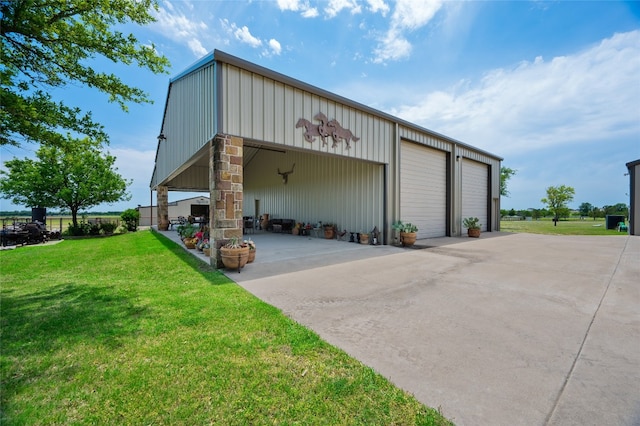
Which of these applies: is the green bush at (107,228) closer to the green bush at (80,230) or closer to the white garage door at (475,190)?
the green bush at (80,230)

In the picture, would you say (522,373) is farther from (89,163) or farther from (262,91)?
(89,163)

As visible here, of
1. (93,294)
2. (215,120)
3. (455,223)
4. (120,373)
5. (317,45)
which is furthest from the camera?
(455,223)

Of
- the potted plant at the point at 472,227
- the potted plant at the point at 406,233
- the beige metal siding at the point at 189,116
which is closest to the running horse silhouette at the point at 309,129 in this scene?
the beige metal siding at the point at 189,116

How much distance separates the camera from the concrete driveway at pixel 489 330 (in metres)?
1.71

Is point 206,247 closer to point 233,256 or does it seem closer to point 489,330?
point 233,256

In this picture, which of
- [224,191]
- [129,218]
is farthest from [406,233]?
[129,218]

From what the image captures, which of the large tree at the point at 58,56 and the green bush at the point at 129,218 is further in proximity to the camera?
the green bush at the point at 129,218

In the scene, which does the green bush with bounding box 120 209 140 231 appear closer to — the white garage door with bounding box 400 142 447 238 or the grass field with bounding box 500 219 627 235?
the white garage door with bounding box 400 142 447 238

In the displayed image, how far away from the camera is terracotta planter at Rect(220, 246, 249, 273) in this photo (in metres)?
5.31

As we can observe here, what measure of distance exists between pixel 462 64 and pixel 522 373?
10.8m

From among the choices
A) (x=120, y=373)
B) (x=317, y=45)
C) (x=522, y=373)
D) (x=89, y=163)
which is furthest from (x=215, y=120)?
(x=89, y=163)

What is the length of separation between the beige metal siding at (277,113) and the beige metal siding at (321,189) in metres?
1.74

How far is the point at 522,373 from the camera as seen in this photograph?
200 cm

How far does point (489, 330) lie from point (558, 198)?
3357cm
